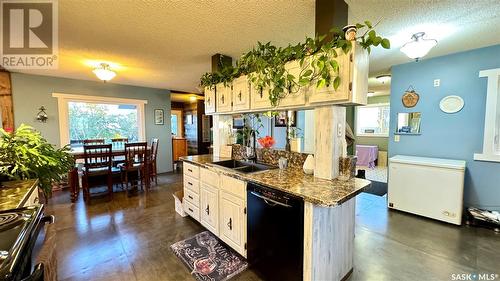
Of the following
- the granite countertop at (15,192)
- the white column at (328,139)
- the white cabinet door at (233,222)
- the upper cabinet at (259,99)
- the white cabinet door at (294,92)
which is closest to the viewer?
the granite countertop at (15,192)

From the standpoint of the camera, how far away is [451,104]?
3.06 m

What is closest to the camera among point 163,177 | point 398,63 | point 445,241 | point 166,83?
point 445,241

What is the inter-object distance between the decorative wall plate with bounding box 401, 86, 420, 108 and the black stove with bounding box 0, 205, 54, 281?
14.6 ft

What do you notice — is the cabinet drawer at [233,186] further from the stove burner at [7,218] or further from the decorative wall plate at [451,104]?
the decorative wall plate at [451,104]

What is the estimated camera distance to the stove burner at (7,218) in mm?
979

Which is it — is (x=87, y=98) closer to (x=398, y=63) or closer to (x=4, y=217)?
(x=4, y=217)

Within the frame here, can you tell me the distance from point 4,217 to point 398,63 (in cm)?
476

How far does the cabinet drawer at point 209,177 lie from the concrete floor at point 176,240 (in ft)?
2.42

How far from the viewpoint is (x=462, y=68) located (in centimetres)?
296

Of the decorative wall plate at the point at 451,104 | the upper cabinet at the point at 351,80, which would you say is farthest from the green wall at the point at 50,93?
the decorative wall plate at the point at 451,104

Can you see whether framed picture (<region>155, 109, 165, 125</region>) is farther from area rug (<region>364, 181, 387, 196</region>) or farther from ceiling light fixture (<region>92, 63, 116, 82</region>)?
A: area rug (<region>364, 181, 387, 196</region>)

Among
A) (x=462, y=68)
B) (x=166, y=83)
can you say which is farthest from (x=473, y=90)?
(x=166, y=83)

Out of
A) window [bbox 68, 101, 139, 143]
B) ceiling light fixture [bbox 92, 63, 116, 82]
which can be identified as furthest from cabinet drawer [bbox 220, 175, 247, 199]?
window [bbox 68, 101, 139, 143]

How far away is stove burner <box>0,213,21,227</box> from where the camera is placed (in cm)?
98
